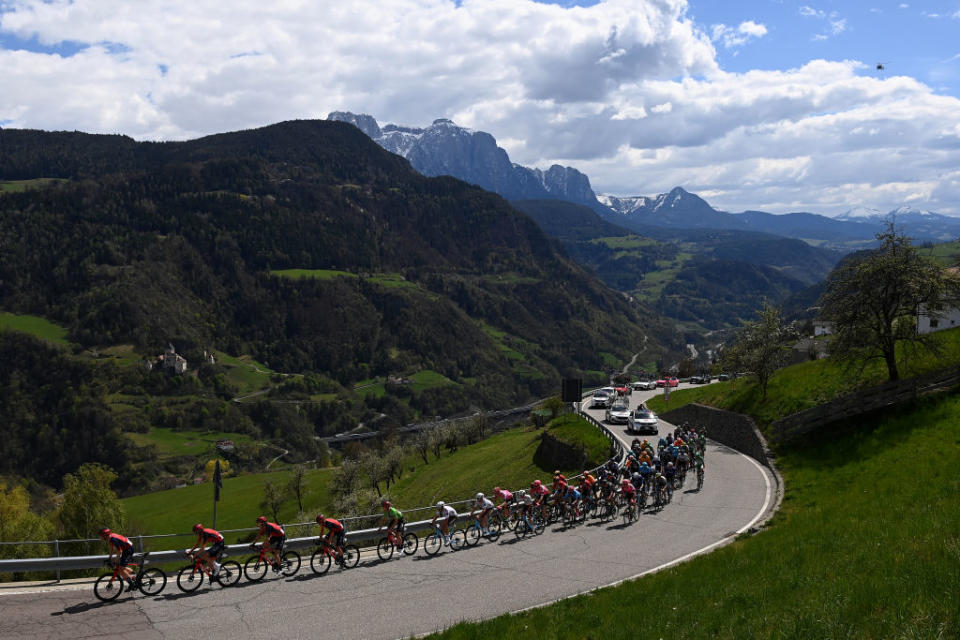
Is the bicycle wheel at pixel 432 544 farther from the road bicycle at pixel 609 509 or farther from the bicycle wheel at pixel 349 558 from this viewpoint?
the road bicycle at pixel 609 509

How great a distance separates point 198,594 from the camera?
17.8 m

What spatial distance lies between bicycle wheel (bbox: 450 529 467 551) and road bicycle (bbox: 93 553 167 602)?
400 inches

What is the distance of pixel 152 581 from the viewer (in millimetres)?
17734

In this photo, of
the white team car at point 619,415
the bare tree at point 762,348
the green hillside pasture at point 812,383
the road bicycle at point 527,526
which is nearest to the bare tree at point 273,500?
the white team car at point 619,415

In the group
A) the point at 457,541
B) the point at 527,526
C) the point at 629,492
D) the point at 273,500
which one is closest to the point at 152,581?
the point at 457,541

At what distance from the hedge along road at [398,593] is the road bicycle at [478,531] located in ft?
1.30

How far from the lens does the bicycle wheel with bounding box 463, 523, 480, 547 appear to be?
2408cm

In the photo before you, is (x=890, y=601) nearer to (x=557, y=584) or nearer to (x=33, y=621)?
(x=557, y=584)

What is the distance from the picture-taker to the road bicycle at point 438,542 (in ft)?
75.3

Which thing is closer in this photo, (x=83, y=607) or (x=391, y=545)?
(x=83, y=607)

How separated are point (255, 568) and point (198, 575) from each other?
1.75m

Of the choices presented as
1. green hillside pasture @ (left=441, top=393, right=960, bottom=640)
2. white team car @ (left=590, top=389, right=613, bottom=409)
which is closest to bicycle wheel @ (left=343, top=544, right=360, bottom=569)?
green hillside pasture @ (left=441, top=393, right=960, bottom=640)

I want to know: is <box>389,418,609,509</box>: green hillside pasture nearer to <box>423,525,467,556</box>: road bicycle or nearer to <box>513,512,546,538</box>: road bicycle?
<box>513,512,546,538</box>: road bicycle

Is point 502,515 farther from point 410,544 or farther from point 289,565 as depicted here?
point 289,565
